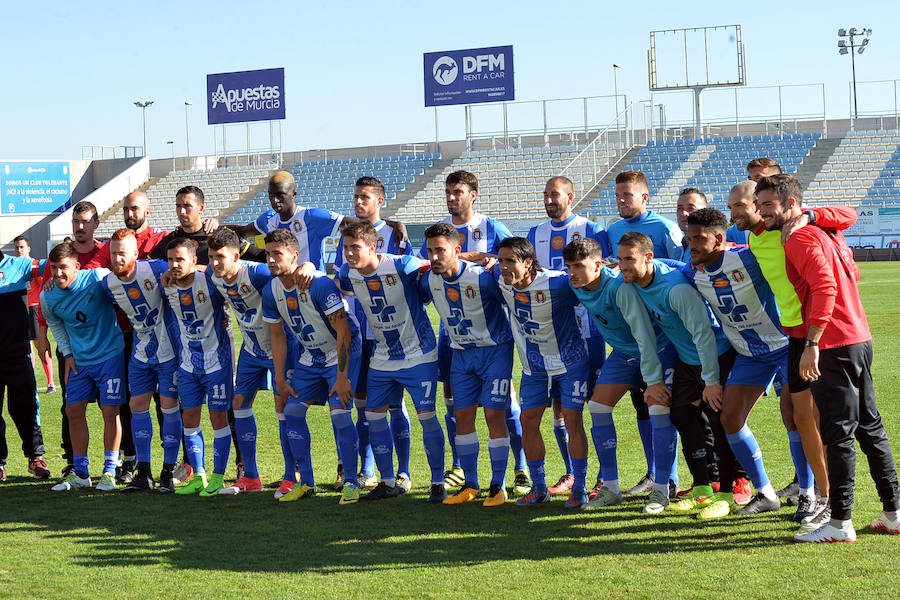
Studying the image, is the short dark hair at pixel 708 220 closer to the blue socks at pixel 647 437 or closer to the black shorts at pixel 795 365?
the black shorts at pixel 795 365

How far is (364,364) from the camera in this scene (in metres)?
7.56

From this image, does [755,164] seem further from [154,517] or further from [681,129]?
[681,129]

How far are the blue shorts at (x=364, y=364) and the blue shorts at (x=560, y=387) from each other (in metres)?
1.33

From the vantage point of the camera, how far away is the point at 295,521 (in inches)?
256

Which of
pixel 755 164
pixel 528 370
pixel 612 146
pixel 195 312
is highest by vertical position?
pixel 612 146

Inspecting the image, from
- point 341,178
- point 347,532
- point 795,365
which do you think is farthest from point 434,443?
point 341,178

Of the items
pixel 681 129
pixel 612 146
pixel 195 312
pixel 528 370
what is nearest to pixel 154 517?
pixel 195 312

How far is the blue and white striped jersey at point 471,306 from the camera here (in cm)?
677

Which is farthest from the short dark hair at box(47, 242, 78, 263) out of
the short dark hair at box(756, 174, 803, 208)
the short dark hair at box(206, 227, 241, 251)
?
the short dark hair at box(756, 174, 803, 208)

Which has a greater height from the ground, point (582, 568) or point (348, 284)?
point (348, 284)

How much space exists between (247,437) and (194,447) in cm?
42

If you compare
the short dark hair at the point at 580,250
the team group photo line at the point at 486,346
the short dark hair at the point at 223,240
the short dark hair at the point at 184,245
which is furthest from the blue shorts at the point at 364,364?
the short dark hair at the point at 580,250

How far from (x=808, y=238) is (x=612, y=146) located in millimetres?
37787

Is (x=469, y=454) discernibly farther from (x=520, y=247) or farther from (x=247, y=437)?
(x=247, y=437)
